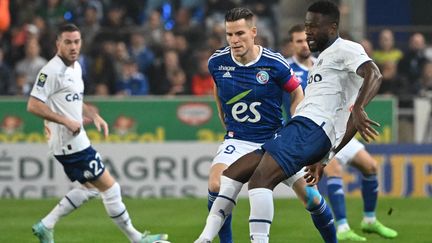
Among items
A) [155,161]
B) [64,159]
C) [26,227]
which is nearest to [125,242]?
[64,159]

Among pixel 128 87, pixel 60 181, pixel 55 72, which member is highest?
pixel 55 72

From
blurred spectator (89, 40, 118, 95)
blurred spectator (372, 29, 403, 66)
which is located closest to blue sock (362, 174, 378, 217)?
blurred spectator (372, 29, 403, 66)

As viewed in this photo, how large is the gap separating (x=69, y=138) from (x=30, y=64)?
326 inches

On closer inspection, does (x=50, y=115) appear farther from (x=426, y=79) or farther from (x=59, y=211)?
(x=426, y=79)

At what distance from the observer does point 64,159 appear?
35.1 feet

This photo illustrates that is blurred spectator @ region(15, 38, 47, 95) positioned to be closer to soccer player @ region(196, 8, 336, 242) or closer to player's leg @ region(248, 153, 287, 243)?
soccer player @ region(196, 8, 336, 242)

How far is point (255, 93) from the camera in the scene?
9.34 m

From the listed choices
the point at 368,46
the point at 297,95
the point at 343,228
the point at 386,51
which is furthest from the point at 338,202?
the point at 386,51

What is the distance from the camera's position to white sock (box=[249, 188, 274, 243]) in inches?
323

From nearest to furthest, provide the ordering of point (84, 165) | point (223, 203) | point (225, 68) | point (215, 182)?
point (223, 203)
point (215, 182)
point (225, 68)
point (84, 165)

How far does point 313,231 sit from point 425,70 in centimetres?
716

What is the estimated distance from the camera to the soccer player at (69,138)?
10.4 metres

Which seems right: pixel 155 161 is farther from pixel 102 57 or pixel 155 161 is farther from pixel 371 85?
pixel 371 85

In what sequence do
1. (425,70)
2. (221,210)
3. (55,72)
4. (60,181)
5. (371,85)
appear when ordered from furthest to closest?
(425,70) < (60,181) < (55,72) < (221,210) < (371,85)
